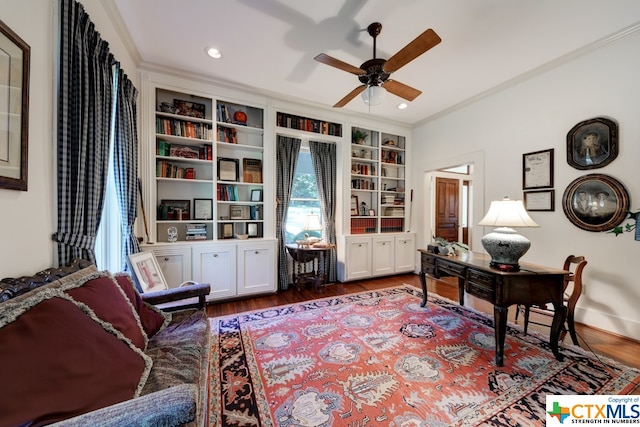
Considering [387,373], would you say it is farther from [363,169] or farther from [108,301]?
[363,169]

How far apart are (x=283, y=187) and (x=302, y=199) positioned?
0.43 meters

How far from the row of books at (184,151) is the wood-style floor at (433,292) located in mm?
1965

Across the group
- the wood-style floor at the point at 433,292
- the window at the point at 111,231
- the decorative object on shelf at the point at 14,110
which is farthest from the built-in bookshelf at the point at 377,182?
the decorative object on shelf at the point at 14,110

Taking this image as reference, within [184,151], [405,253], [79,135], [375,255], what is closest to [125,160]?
[79,135]

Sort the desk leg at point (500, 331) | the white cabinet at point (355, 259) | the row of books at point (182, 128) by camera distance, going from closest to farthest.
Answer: the desk leg at point (500, 331)
the row of books at point (182, 128)
the white cabinet at point (355, 259)

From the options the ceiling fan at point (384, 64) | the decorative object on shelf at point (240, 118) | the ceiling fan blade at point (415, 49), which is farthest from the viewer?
the decorative object on shelf at point (240, 118)

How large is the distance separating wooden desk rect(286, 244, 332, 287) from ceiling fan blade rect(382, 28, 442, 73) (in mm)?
2350

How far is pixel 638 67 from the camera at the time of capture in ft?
7.32

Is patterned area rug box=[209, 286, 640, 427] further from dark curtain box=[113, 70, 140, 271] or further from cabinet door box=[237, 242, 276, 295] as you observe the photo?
dark curtain box=[113, 70, 140, 271]

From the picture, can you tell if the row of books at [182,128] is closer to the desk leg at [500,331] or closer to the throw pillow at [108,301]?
the throw pillow at [108,301]

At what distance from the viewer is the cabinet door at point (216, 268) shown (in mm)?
3000

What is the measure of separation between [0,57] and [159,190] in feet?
7.49

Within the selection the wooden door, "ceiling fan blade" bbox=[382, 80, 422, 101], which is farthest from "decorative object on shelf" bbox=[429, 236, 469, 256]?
the wooden door

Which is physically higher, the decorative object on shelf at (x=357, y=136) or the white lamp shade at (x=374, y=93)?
the decorative object on shelf at (x=357, y=136)
